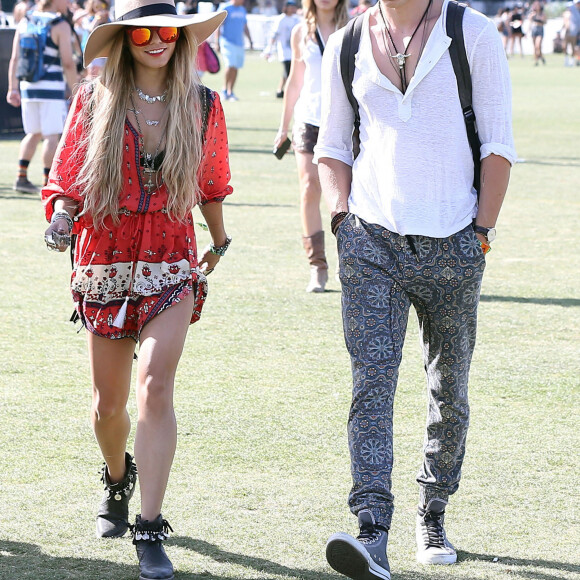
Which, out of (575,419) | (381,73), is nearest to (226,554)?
(381,73)

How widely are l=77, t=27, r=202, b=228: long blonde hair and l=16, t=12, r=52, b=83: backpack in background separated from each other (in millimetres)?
9334

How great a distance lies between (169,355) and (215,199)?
2.14ft

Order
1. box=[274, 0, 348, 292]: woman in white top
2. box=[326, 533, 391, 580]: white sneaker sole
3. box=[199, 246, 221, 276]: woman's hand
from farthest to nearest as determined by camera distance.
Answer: box=[274, 0, 348, 292]: woman in white top, box=[199, 246, 221, 276]: woman's hand, box=[326, 533, 391, 580]: white sneaker sole

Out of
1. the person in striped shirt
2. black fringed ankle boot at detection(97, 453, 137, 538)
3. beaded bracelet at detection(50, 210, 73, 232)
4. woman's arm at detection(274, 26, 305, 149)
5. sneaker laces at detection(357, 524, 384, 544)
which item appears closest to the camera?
sneaker laces at detection(357, 524, 384, 544)

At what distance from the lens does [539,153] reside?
1809cm

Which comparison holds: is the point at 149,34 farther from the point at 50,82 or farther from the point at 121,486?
the point at 50,82

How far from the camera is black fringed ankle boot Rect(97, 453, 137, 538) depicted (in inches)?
174

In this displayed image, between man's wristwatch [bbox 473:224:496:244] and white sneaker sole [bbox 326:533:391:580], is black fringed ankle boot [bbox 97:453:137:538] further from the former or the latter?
man's wristwatch [bbox 473:224:496:244]

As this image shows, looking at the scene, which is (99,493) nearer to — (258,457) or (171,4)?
(258,457)

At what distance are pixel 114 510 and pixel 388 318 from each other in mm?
1252

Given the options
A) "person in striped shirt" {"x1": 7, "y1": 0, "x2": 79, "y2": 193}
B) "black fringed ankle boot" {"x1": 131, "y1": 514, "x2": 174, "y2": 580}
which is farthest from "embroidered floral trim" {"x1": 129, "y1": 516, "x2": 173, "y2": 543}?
"person in striped shirt" {"x1": 7, "y1": 0, "x2": 79, "y2": 193}

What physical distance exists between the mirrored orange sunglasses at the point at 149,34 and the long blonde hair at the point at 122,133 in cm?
9

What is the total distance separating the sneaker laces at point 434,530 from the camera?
13.9 ft

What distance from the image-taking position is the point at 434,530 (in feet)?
→ 14.0
